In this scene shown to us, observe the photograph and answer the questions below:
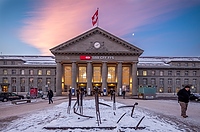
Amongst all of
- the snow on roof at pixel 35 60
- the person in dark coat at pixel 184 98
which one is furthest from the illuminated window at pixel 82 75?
the person in dark coat at pixel 184 98

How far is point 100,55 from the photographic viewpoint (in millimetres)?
67250

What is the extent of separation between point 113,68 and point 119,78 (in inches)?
305

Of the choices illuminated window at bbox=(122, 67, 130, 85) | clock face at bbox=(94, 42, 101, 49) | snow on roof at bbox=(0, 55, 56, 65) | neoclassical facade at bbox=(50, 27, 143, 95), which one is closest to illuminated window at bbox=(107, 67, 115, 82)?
illuminated window at bbox=(122, 67, 130, 85)

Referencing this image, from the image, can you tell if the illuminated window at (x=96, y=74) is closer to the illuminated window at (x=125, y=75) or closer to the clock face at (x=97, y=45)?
the illuminated window at (x=125, y=75)

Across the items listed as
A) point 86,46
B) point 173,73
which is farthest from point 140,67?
point 86,46

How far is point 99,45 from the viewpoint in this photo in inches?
2648

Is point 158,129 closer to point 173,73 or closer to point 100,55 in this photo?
point 100,55

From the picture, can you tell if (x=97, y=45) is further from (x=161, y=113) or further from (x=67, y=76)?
(x=161, y=113)

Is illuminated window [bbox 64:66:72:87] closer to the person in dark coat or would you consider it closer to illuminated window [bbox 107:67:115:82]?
illuminated window [bbox 107:67:115:82]

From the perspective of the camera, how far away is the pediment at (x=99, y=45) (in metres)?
66.7

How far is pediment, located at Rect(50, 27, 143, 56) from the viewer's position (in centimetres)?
6669

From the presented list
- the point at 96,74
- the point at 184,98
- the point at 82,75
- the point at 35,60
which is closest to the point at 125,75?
the point at 96,74

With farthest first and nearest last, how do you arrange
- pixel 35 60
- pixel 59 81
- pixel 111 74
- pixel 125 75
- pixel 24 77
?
1. pixel 35 60
2. pixel 24 77
3. pixel 125 75
4. pixel 111 74
5. pixel 59 81

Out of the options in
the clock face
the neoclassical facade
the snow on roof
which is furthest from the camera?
the snow on roof
